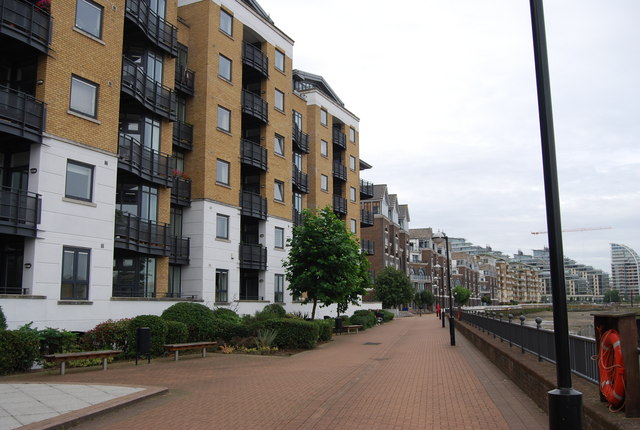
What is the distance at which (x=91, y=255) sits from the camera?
1919 cm

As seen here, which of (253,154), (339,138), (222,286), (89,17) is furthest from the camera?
(339,138)

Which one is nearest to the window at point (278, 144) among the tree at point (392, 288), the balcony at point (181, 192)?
the balcony at point (181, 192)

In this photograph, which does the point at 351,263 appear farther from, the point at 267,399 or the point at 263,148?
the point at 267,399

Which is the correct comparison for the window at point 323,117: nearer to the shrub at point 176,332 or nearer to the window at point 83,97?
the window at point 83,97

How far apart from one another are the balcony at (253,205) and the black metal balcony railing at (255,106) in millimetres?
4540

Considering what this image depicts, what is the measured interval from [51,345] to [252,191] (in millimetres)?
18781

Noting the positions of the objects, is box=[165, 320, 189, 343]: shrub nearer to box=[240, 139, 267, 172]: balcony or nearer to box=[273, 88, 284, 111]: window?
box=[240, 139, 267, 172]: balcony

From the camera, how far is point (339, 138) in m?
48.1

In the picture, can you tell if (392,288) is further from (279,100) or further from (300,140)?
(279,100)

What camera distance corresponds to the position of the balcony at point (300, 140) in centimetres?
3874

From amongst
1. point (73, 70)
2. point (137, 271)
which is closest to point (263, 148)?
point (137, 271)

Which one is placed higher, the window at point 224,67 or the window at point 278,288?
the window at point 224,67

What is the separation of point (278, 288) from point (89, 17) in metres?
18.9

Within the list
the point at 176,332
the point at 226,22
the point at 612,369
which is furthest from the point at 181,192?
the point at 612,369
